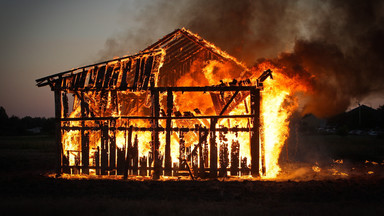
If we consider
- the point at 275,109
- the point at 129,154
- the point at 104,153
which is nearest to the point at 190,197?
the point at 129,154

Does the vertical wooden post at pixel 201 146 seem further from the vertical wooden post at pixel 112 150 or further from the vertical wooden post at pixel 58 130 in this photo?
the vertical wooden post at pixel 58 130

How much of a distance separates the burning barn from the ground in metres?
1.19

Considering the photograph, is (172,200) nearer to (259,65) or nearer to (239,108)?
(239,108)

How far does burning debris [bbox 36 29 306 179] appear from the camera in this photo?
1387 centimetres

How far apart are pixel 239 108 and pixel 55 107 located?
790cm

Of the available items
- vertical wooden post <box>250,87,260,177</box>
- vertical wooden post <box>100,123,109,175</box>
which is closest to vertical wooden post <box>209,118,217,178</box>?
vertical wooden post <box>250,87,260,177</box>

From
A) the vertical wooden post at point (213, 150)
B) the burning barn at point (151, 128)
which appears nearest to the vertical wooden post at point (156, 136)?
the burning barn at point (151, 128)

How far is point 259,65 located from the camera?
1534cm

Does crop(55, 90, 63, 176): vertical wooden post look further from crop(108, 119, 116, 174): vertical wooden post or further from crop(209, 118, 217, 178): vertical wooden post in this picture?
crop(209, 118, 217, 178): vertical wooden post

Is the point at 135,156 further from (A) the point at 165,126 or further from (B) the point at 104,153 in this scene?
(A) the point at 165,126

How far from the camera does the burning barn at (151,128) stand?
13867 millimetres

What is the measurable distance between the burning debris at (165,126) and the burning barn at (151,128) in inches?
1.6

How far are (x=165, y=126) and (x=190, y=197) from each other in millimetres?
4868

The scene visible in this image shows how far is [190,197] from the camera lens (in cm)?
1041
